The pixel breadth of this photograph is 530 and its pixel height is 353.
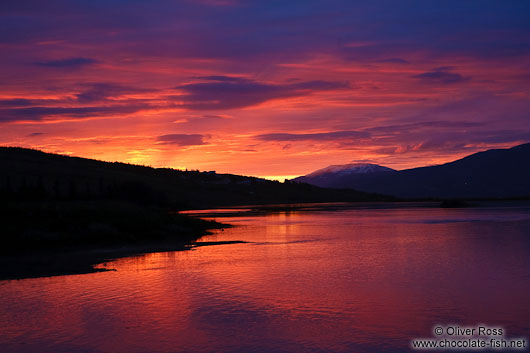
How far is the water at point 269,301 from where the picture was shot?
1263cm

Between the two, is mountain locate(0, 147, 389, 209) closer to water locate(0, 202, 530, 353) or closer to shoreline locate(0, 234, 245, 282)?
shoreline locate(0, 234, 245, 282)

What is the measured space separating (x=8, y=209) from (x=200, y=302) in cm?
1792

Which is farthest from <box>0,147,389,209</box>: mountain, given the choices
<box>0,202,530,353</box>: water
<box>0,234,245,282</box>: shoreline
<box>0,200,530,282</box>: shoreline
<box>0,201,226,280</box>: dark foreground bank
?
<box>0,202,530,353</box>: water

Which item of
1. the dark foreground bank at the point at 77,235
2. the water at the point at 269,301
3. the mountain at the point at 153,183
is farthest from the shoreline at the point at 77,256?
the mountain at the point at 153,183

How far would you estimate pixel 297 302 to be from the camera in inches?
631

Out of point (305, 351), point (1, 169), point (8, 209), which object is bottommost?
point (305, 351)

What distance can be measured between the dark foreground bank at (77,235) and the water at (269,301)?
2.28 metres

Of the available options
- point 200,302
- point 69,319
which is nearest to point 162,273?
point 200,302

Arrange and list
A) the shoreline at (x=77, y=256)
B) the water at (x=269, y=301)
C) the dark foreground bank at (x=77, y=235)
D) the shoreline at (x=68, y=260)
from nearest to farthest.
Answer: the water at (x=269, y=301)
the shoreline at (x=68, y=260)
the shoreline at (x=77, y=256)
the dark foreground bank at (x=77, y=235)

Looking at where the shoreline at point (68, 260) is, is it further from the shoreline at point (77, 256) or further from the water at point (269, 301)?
the water at point (269, 301)

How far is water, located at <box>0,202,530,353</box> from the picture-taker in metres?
12.6

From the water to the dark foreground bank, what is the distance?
2279mm

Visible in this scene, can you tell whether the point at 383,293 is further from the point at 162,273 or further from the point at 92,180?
the point at 92,180

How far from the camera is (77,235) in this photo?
98.1 ft
